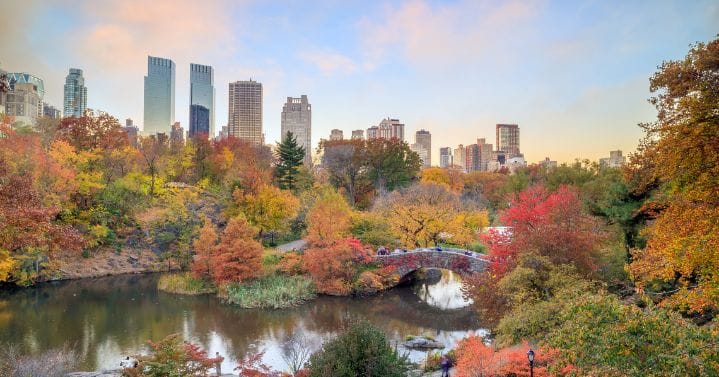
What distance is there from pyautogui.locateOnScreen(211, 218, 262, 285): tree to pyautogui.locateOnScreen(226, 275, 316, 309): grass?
0.66 meters

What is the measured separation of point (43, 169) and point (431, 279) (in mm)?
26174

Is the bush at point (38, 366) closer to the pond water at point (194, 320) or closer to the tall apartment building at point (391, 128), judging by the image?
the pond water at point (194, 320)

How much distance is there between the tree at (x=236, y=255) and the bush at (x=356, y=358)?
16.7 m

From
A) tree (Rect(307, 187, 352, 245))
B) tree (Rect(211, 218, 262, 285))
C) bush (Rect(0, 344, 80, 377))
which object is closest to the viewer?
Result: bush (Rect(0, 344, 80, 377))

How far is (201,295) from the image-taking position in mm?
27219

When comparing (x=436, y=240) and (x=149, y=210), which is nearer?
(x=436, y=240)

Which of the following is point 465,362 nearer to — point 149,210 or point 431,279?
point 431,279

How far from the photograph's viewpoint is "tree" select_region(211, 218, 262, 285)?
26.0 meters

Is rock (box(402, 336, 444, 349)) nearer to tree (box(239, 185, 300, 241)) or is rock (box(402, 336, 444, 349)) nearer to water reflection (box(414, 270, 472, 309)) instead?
water reflection (box(414, 270, 472, 309))

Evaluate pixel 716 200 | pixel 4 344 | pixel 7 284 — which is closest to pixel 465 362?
pixel 716 200

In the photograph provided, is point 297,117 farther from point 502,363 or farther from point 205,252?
point 502,363

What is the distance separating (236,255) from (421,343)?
11.8 metres

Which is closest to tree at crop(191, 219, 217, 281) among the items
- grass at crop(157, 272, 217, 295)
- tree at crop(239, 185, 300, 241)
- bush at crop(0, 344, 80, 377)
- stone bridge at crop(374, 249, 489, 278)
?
grass at crop(157, 272, 217, 295)

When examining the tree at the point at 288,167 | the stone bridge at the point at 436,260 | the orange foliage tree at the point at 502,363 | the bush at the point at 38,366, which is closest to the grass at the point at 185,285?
the stone bridge at the point at 436,260
